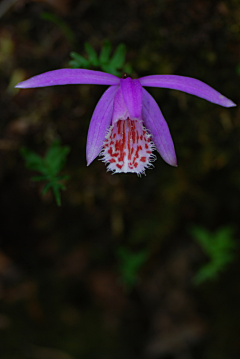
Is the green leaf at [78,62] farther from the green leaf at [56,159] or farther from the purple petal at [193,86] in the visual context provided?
the green leaf at [56,159]

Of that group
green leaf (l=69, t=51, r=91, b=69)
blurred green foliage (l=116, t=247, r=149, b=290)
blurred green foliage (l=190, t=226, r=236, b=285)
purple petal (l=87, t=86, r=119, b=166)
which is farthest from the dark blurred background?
purple petal (l=87, t=86, r=119, b=166)

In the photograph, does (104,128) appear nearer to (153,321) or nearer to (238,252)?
(238,252)

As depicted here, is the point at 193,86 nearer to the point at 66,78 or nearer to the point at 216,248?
the point at 66,78

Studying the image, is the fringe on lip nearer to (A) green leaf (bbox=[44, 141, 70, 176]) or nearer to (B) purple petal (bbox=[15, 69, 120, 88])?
(B) purple petal (bbox=[15, 69, 120, 88])

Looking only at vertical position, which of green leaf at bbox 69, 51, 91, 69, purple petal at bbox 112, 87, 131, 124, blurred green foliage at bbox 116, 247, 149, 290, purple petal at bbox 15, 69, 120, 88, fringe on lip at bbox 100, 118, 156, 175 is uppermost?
green leaf at bbox 69, 51, 91, 69

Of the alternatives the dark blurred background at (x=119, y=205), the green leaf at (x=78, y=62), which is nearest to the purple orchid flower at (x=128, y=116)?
the green leaf at (x=78, y=62)

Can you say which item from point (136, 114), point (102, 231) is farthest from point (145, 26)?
point (102, 231)
